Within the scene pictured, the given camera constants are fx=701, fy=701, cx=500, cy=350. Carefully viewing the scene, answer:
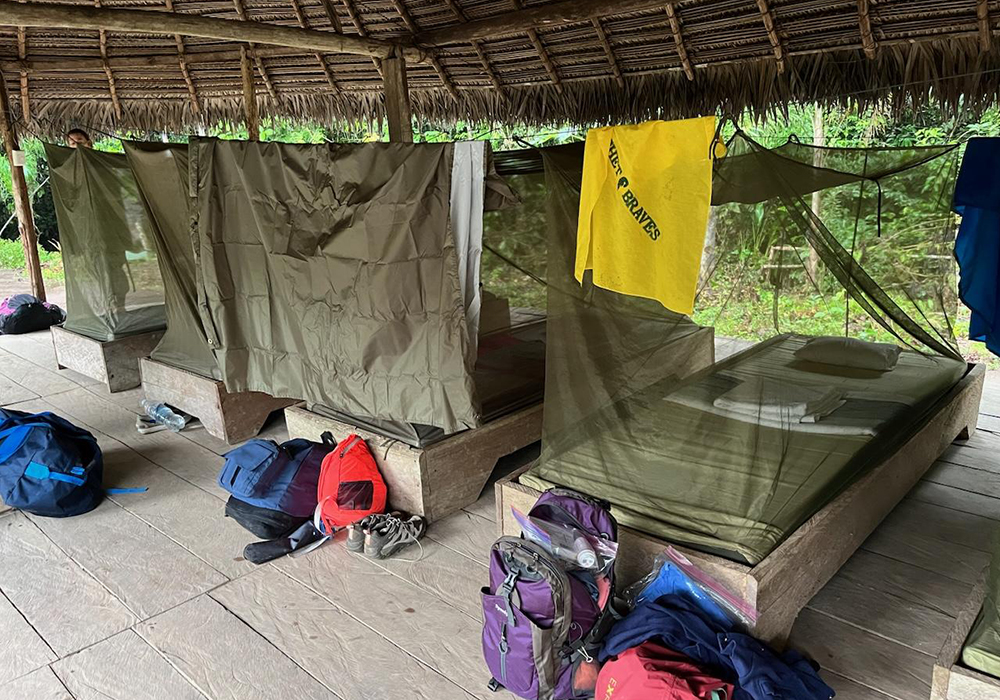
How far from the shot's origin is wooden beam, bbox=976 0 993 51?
2553 millimetres

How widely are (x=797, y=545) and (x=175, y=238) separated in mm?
3156

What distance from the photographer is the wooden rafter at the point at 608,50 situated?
3.37 m

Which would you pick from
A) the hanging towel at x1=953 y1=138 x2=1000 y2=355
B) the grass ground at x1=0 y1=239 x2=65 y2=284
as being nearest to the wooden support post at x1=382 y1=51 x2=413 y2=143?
the hanging towel at x1=953 y1=138 x2=1000 y2=355

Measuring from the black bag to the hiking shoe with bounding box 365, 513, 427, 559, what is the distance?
4540 mm

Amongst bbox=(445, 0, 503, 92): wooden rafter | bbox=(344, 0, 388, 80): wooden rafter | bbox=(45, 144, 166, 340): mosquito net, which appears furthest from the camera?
bbox=(45, 144, 166, 340): mosquito net

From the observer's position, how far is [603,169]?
6.71 feet

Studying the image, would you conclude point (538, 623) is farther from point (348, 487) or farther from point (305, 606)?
point (348, 487)

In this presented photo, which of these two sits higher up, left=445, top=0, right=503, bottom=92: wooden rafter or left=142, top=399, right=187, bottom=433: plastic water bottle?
left=445, top=0, right=503, bottom=92: wooden rafter

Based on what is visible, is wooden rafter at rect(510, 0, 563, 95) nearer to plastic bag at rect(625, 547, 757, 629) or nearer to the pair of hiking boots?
the pair of hiking boots

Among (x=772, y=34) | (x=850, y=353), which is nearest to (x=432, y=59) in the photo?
(x=772, y=34)

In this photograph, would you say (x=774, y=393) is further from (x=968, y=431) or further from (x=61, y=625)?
(x=61, y=625)

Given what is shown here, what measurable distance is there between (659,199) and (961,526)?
172 cm

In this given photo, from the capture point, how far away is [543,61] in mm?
3818

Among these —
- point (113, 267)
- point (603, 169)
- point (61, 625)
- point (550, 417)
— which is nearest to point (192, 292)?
point (113, 267)
